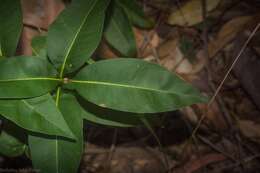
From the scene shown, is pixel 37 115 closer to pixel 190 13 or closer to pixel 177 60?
pixel 177 60

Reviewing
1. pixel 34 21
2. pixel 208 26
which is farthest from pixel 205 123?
pixel 34 21

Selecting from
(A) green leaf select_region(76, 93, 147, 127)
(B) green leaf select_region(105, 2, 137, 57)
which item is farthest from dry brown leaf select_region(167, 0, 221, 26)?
(A) green leaf select_region(76, 93, 147, 127)

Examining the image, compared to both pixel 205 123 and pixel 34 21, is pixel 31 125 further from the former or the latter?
pixel 205 123

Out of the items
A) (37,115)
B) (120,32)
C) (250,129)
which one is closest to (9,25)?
(37,115)

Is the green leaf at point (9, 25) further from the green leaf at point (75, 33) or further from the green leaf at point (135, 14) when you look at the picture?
the green leaf at point (135, 14)

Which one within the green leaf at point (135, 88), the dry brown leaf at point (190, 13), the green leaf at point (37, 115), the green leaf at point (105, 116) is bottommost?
the green leaf at point (105, 116)

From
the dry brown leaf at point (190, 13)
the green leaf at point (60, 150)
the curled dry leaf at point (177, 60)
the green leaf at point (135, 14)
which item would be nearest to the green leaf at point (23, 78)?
the green leaf at point (60, 150)

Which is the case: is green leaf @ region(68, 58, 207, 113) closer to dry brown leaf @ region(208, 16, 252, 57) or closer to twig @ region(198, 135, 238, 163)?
twig @ region(198, 135, 238, 163)
